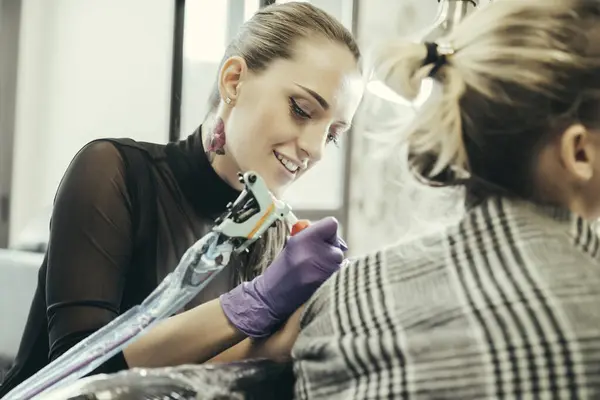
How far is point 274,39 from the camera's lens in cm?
125

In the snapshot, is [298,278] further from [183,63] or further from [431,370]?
[183,63]

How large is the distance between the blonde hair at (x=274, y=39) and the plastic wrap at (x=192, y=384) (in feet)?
1.60

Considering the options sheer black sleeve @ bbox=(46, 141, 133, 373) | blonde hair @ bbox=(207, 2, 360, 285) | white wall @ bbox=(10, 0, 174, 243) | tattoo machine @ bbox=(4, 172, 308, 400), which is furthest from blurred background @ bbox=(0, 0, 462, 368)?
tattoo machine @ bbox=(4, 172, 308, 400)

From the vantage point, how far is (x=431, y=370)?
2.02ft

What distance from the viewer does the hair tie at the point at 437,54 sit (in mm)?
766

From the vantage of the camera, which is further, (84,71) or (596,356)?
(84,71)

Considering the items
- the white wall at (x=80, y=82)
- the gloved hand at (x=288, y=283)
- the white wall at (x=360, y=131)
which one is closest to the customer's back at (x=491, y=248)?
the gloved hand at (x=288, y=283)

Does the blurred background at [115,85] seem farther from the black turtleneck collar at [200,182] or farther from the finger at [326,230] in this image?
the finger at [326,230]

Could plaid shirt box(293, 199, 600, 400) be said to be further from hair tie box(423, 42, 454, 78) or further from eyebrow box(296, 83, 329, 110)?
eyebrow box(296, 83, 329, 110)

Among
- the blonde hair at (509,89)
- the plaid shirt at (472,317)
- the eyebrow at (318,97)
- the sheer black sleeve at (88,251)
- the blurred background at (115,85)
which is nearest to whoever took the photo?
the plaid shirt at (472,317)

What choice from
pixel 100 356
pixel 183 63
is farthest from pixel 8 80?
pixel 100 356

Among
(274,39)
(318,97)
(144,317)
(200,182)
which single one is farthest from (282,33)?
(144,317)

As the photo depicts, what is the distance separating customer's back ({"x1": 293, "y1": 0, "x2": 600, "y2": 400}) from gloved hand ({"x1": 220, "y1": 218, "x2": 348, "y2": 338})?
13cm

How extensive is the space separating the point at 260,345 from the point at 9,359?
1353 millimetres
